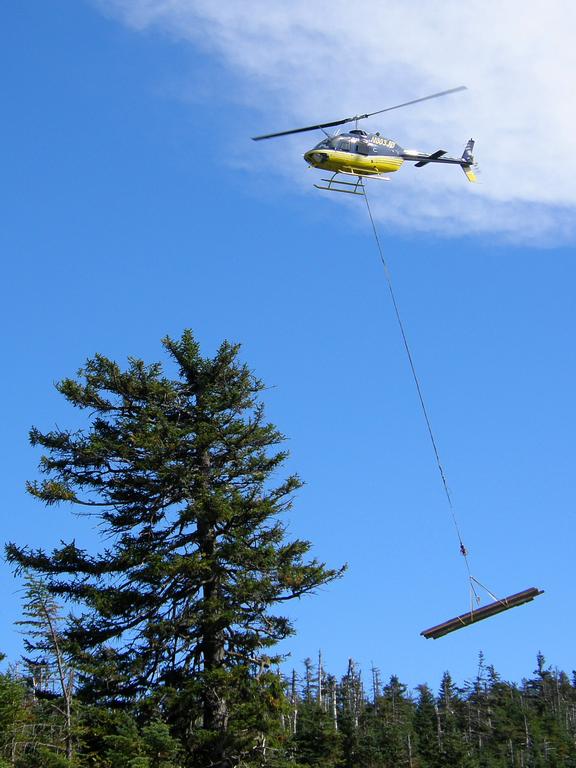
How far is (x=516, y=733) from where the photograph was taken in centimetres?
8562

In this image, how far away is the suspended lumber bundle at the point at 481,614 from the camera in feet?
83.9

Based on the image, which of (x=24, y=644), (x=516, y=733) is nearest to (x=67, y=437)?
(x=24, y=644)

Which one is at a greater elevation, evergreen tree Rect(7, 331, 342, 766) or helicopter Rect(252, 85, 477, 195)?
helicopter Rect(252, 85, 477, 195)

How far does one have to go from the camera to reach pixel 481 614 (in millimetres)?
25781

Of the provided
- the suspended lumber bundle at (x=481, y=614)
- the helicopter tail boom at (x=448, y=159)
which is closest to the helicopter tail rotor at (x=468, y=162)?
the helicopter tail boom at (x=448, y=159)

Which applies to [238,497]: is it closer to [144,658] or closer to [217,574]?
[217,574]

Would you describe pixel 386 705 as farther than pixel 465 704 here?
No

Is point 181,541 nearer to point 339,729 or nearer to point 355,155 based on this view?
point 355,155

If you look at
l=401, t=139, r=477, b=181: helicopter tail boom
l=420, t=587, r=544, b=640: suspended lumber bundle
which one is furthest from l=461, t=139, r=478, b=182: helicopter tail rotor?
l=420, t=587, r=544, b=640: suspended lumber bundle

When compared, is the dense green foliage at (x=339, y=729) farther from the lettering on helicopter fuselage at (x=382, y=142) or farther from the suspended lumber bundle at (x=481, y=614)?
the lettering on helicopter fuselage at (x=382, y=142)

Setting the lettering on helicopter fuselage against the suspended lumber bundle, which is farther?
the lettering on helicopter fuselage

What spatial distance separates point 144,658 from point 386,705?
59082mm

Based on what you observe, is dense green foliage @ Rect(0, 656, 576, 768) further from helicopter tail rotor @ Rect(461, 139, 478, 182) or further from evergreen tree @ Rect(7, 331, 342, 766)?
helicopter tail rotor @ Rect(461, 139, 478, 182)

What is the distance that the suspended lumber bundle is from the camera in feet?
83.9
